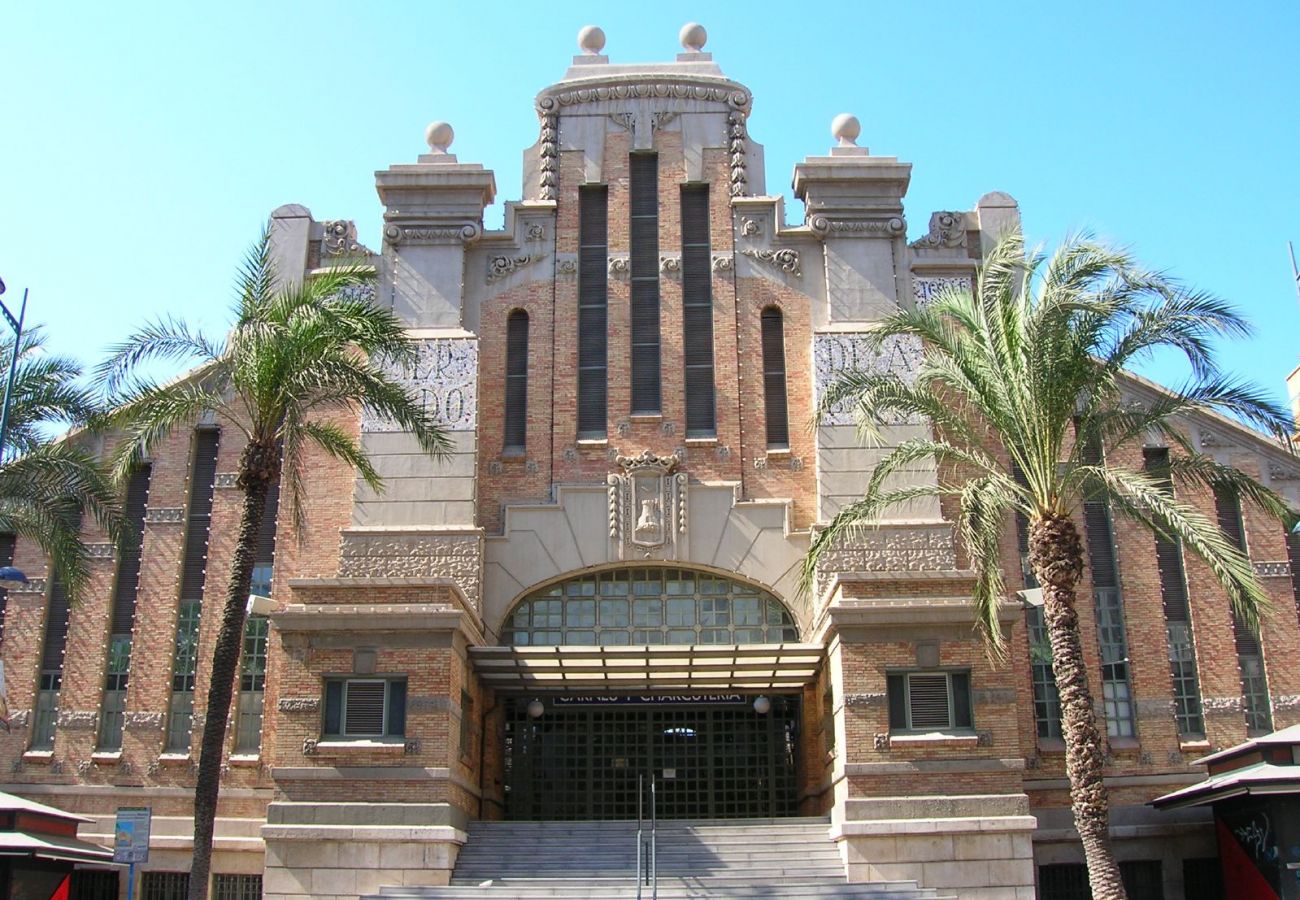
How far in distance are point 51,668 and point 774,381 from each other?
14.0 m

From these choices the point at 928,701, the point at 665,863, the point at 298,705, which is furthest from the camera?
the point at 298,705

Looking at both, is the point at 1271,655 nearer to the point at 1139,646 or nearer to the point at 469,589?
the point at 1139,646

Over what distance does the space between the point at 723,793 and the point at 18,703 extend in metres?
12.5

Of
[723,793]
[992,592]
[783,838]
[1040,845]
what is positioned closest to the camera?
[992,592]

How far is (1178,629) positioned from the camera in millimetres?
23469

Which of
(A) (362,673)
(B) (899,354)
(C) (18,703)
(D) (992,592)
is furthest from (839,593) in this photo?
(C) (18,703)

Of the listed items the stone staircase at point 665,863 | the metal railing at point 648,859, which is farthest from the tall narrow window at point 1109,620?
the metal railing at point 648,859

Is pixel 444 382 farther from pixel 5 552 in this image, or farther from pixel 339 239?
pixel 5 552

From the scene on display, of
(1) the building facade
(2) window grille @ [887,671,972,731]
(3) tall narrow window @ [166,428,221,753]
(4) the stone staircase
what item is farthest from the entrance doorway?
(3) tall narrow window @ [166,428,221,753]

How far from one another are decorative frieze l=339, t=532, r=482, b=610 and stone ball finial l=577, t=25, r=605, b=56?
10558mm

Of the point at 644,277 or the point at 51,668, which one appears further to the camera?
the point at 644,277

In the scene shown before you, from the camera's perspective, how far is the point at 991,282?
63.4 ft

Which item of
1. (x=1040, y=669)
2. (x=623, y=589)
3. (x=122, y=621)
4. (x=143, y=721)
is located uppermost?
(x=623, y=589)

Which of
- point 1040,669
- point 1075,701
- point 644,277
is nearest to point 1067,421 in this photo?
point 1075,701
